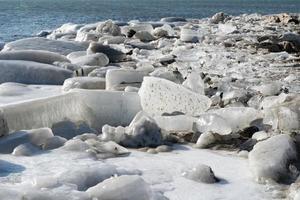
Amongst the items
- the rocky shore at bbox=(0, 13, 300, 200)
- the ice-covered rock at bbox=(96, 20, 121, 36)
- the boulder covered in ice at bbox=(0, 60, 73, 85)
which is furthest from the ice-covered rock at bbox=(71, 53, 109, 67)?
the ice-covered rock at bbox=(96, 20, 121, 36)

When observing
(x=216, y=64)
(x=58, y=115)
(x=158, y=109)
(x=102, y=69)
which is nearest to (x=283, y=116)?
(x=158, y=109)

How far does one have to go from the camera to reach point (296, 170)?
2.02m

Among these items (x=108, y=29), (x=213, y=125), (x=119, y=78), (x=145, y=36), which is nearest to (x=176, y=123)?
(x=213, y=125)

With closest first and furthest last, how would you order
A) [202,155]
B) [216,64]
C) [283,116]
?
1. [202,155]
2. [283,116]
3. [216,64]

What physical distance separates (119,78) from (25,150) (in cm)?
142

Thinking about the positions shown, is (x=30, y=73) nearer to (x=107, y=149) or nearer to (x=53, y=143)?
(x=53, y=143)

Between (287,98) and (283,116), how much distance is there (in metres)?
0.33

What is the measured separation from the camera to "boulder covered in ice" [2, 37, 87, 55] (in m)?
6.06

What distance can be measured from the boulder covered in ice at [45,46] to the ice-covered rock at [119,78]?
256cm

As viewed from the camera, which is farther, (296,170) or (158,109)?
(158,109)

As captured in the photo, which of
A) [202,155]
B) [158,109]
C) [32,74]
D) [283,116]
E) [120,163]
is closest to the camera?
[120,163]

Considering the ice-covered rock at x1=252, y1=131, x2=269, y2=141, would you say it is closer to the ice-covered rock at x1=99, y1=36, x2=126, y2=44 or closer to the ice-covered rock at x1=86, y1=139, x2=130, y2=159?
the ice-covered rock at x1=86, y1=139, x2=130, y2=159

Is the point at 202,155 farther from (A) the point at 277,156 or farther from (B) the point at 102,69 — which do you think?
(B) the point at 102,69

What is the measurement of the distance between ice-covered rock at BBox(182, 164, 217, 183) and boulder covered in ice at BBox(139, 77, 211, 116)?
0.99 meters
